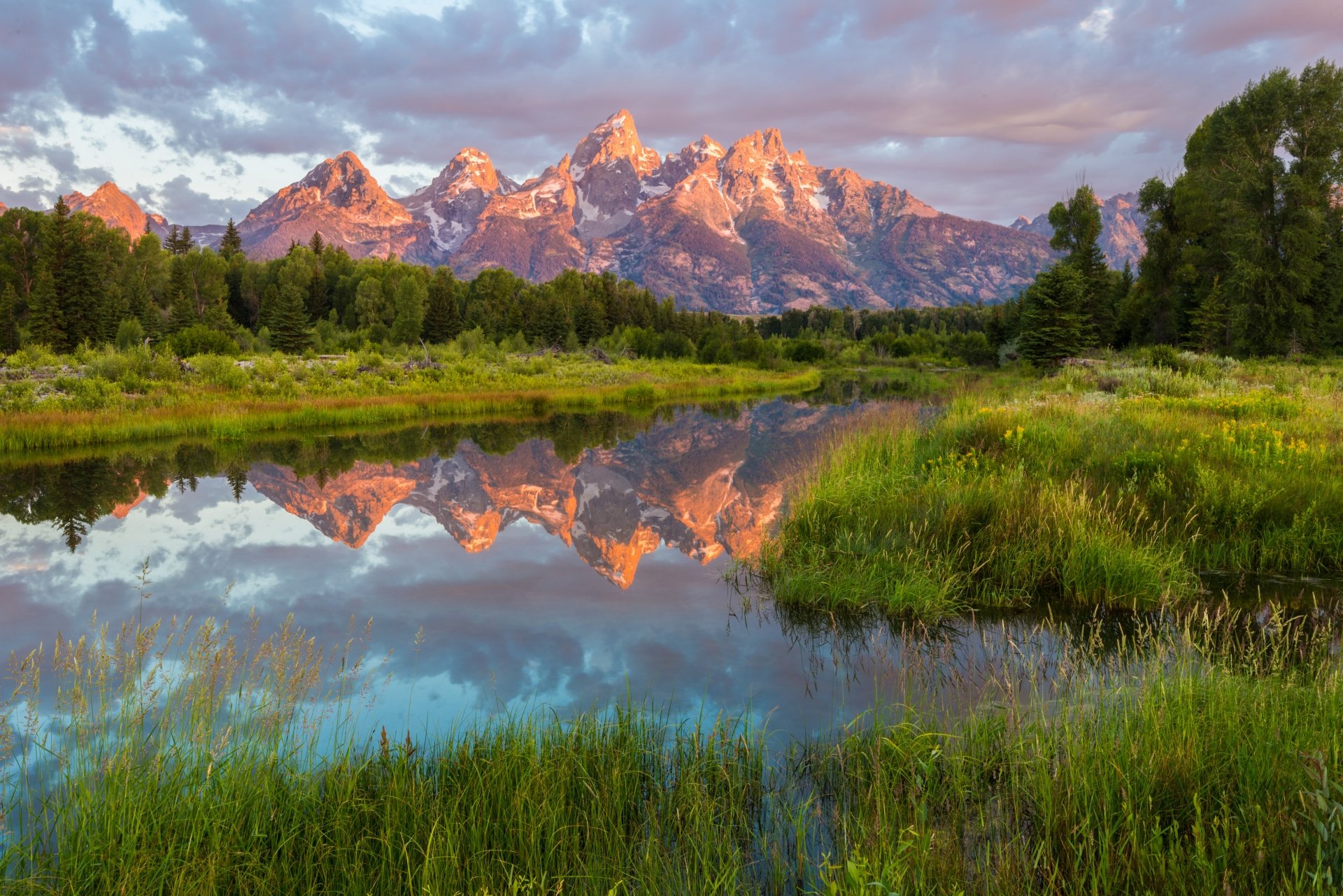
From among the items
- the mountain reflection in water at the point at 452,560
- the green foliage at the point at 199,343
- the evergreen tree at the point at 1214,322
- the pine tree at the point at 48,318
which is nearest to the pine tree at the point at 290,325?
the green foliage at the point at 199,343

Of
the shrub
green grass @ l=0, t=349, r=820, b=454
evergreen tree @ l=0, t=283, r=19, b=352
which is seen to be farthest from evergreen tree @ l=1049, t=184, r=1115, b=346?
evergreen tree @ l=0, t=283, r=19, b=352

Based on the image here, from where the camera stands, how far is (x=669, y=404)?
133 feet

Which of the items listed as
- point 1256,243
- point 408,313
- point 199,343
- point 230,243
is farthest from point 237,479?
point 230,243

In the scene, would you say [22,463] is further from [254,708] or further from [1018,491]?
[1018,491]

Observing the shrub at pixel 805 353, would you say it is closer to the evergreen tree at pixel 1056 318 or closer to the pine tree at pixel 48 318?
the evergreen tree at pixel 1056 318

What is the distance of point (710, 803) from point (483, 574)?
6.89 meters

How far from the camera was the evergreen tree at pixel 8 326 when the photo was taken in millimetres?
53562

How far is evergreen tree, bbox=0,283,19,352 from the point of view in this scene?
176 ft

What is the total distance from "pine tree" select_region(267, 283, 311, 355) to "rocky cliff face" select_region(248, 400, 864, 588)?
1842 inches

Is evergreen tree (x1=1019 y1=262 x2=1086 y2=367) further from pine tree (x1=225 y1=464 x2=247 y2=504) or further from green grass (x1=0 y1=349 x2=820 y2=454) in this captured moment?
pine tree (x1=225 y1=464 x2=247 y2=504)

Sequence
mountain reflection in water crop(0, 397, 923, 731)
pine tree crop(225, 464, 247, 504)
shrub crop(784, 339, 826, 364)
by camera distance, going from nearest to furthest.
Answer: mountain reflection in water crop(0, 397, 923, 731) < pine tree crop(225, 464, 247, 504) < shrub crop(784, 339, 826, 364)

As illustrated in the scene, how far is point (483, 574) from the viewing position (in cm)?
1028

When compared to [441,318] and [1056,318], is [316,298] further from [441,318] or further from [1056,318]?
[1056,318]

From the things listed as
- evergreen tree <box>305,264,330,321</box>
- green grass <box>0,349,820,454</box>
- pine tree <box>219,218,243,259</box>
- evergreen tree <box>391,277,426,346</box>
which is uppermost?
pine tree <box>219,218,243,259</box>
